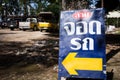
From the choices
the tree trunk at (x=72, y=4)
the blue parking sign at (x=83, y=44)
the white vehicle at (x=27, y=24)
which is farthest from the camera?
the white vehicle at (x=27, y=24)

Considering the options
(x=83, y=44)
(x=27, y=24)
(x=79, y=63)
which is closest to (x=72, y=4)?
(x=83, y=44)

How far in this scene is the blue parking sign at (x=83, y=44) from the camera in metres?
6.68

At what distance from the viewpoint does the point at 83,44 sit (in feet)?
22.4

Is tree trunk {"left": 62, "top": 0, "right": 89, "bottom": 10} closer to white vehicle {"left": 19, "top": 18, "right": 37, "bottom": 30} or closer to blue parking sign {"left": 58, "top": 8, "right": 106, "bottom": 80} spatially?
blue parking sign {"left": 58, "top": 8, "right": 106, "bottom": 80}

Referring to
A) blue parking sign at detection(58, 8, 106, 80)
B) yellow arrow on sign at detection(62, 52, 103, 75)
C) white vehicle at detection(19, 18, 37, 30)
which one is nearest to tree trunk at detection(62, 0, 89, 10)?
blue parking sign at detection(58, 8, 106, 80)

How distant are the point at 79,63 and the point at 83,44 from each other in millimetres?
466

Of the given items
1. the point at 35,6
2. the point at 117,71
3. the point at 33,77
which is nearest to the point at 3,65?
the point at 33,77

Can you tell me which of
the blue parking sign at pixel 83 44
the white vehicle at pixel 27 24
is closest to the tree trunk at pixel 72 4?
the blue parking sign at pixel 83 44

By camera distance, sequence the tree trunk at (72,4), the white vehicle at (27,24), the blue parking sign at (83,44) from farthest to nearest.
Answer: the white vehicle at (27,24)
the tree trunk at (72,4)
the blue parking sign at (83,44)

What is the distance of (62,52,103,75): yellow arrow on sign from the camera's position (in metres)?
6.71

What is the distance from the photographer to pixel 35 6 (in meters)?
96.4

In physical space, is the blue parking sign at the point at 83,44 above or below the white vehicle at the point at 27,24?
above

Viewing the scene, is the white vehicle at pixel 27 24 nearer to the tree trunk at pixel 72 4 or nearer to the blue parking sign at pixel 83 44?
the tree trunk at pixel 72 4

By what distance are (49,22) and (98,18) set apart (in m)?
33.5
